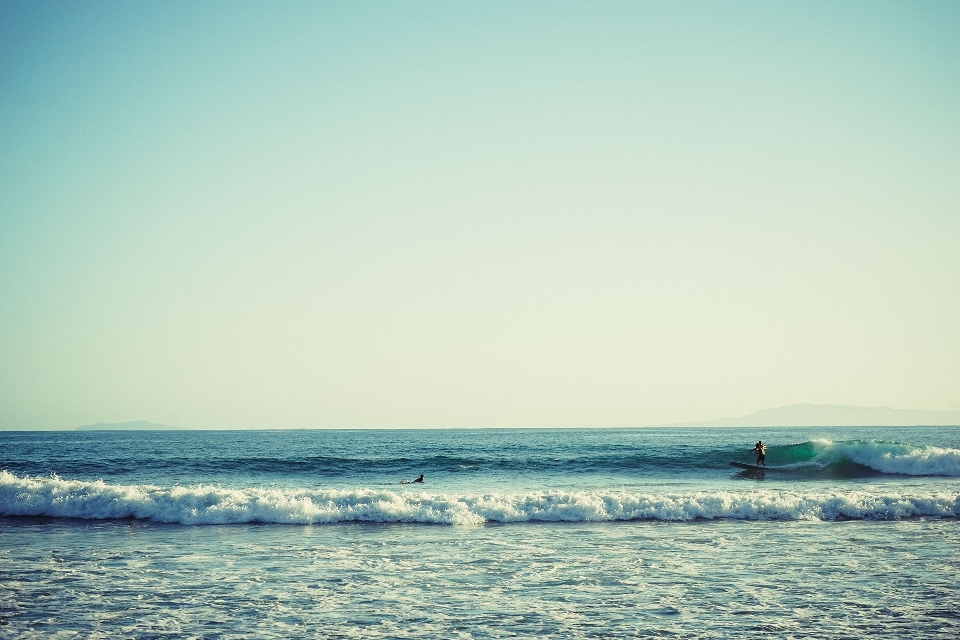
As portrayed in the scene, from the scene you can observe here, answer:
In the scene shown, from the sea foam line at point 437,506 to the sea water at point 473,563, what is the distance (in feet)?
0.21

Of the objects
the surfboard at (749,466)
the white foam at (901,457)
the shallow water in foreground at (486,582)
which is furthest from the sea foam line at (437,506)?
the white foam at (901,457)

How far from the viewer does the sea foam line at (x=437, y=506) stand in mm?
19344

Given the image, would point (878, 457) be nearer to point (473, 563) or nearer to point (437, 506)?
point (437, 506)

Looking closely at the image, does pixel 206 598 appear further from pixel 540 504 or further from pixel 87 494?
Answer: pixel 87 494

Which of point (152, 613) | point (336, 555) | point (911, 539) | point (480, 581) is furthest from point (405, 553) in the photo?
point (911, 539)

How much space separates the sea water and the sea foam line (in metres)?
0.06

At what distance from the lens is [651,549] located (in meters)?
14.6

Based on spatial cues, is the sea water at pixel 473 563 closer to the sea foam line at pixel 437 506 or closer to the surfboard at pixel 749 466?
the sea foam line at pixel 437 506

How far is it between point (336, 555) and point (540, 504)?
300 inches

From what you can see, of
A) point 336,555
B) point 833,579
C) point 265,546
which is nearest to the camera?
point 833,579

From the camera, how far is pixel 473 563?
13.2 m

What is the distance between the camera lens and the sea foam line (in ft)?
63.5

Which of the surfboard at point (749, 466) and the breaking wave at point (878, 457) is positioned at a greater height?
the breaking wave at point (878, 457)

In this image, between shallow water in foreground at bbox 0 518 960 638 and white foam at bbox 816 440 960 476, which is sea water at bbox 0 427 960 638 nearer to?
shallow water in foreground at bbox 0 518 960 638
